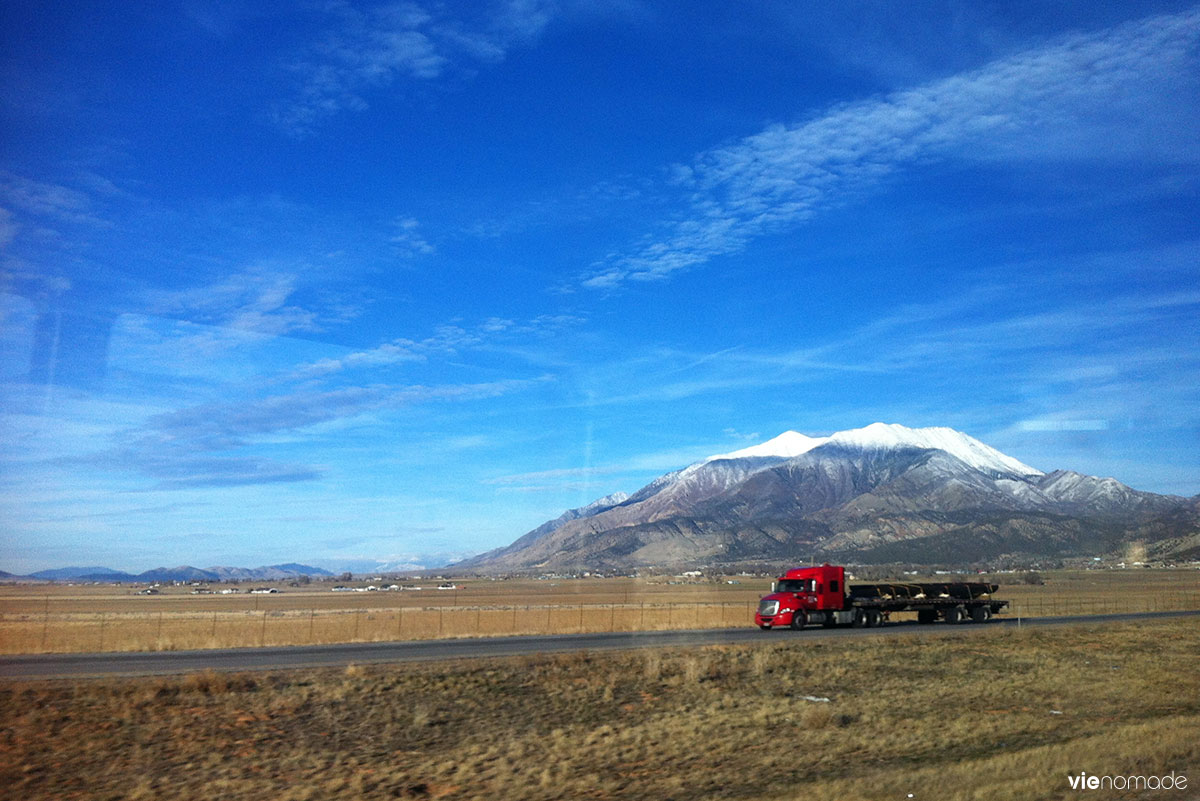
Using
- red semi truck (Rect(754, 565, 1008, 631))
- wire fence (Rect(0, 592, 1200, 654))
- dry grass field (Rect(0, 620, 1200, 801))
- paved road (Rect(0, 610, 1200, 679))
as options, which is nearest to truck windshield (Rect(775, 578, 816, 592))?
red semi truck (Rect(754, 565, 1008, 631))

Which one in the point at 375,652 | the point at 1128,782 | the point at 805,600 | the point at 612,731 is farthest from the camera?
the point at 805,600

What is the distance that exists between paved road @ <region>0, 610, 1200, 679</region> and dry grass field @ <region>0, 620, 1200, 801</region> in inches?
141

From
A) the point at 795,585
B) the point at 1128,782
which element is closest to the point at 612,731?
the point at 1128,782

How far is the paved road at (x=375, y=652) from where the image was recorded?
1188 inches

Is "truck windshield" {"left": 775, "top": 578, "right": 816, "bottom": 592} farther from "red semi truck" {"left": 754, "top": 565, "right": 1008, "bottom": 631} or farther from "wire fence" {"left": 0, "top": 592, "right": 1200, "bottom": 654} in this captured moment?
"wire fence" {"left": 0, "top": 592, "right": 1200, "bottom": 654}

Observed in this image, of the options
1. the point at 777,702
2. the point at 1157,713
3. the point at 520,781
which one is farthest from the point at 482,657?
the point at 1157,713

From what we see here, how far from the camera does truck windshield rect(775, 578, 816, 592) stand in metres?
49.9

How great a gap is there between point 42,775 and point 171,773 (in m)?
2.28

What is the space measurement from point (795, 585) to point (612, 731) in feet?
97.4

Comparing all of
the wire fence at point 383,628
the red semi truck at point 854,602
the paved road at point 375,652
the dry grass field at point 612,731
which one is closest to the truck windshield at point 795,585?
the red semi truck at point 854,602

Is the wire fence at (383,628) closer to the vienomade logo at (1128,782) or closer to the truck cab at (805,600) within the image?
the truck cab at (805,600)

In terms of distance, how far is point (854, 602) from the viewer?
51.5 m

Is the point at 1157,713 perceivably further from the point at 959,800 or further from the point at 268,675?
the point at 268,675

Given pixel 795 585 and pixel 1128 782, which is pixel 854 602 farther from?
pixel 1128 782
